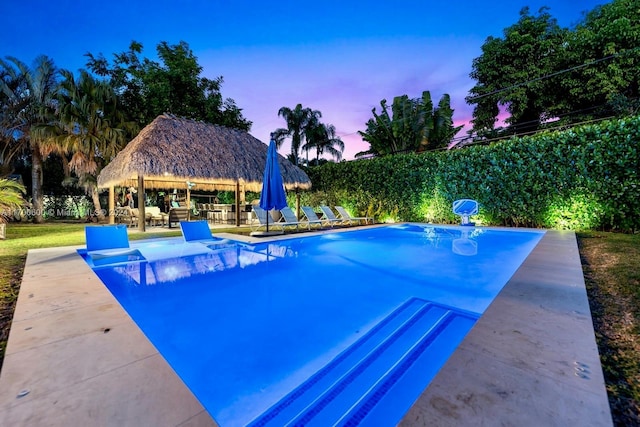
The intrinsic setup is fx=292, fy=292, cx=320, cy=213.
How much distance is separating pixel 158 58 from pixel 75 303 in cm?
2131

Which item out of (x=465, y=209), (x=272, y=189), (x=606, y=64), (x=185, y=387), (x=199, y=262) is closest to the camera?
(x=185, y=387)

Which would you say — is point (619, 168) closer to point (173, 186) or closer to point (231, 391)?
point (231, 391)

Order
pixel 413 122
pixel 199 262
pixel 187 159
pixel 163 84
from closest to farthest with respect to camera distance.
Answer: pixel 199 262 → pixel 187 159 → pixel 163 84 → pixel 413 122

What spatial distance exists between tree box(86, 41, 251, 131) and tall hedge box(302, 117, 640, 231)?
1203cm

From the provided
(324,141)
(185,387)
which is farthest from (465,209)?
(324,141)

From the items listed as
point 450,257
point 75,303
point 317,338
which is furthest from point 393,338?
point 450,257

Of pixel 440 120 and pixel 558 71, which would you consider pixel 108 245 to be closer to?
pixel 440 120

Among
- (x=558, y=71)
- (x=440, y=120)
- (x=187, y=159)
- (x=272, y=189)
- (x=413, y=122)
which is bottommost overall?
(x=272, y=189)

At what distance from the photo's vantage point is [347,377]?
231 centimetres

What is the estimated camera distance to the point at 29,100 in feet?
53.5

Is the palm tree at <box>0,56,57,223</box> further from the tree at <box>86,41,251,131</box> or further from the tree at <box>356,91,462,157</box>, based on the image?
the tree at <box>356,91,462,157</box>

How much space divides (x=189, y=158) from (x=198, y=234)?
16.6 ft

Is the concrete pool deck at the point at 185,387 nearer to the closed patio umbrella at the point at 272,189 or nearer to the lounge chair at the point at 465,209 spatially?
the closed patio umbrella at the point at 272,189

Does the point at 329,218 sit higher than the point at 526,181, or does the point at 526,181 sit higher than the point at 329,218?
the point at 526,181
